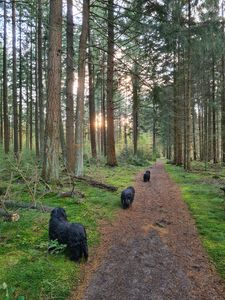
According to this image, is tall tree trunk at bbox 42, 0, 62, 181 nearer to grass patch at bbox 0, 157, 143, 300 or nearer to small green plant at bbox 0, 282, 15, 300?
grass patch at bbox 0, 157, 143, 300

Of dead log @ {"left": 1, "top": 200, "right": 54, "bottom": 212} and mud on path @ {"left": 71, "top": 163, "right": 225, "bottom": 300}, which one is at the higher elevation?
dead log @ {"left": 1, "top": 200, "right": 54, "bottom": 212}

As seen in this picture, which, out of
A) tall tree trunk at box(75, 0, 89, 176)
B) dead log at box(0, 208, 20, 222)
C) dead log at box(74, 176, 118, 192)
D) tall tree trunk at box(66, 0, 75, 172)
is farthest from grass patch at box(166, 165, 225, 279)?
tall tree trunk at box(66, 0, 75, 172)

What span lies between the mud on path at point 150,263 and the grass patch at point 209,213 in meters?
0.19

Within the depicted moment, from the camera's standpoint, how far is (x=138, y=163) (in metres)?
26.5

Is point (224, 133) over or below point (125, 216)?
over

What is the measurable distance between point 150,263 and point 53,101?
6.53 m

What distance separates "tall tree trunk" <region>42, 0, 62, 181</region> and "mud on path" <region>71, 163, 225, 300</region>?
2956 millimetres

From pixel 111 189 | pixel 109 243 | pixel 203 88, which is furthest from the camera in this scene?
pixel 203 88

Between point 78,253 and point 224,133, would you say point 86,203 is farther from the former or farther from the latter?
point 224,133

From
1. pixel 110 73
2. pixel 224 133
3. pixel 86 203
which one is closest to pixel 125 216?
pixel 86 203

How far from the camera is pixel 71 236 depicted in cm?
570

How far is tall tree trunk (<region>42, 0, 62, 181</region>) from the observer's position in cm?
1040

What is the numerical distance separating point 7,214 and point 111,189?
501 centimetres

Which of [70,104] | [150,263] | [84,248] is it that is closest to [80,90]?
[70,104]
